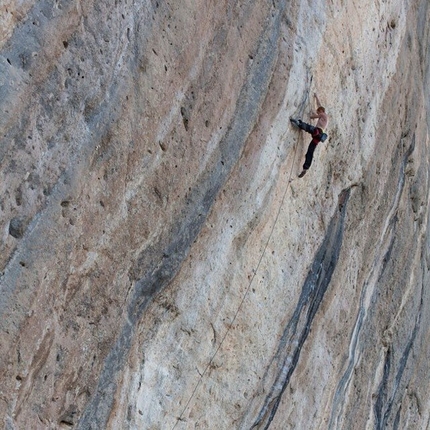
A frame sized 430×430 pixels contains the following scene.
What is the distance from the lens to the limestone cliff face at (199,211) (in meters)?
3.71

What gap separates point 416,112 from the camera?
7176 mm

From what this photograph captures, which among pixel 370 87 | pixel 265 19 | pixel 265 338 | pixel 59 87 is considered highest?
pixel 370 87

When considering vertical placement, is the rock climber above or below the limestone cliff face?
above

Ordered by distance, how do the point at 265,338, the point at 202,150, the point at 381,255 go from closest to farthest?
the point at 202,150
the point at 265,338
the point at 381,255

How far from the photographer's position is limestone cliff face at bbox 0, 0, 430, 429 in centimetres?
371

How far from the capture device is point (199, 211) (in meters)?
4.61

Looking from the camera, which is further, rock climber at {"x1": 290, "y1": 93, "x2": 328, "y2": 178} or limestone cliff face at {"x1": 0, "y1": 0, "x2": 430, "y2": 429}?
rock climber at {"x1": 290, "y1": 93, "x2": 328, "y2": 178}

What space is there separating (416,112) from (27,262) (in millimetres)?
4647

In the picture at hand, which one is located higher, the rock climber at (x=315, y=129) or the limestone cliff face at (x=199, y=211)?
the rock climber at (x=315, y=129)

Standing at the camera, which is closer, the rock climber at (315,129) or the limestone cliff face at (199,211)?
the limestone cliff face at (199,211)

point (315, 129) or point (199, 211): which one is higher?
point (315, 129)

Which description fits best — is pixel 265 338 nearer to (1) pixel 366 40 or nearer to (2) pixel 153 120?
(2) pixel 153 120

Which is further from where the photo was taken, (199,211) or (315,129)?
(315,129)

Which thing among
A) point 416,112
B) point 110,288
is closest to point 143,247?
point 110,288
